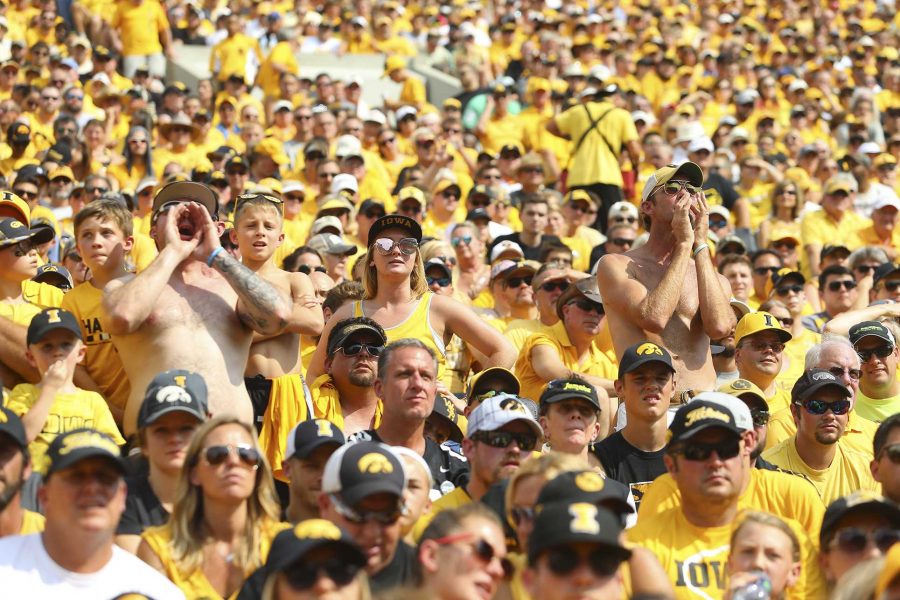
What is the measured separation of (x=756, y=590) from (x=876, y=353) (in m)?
3.72

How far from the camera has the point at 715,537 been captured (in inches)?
215

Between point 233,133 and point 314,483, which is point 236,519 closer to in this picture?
point 314,483

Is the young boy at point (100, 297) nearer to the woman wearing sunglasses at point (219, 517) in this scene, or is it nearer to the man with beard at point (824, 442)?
the woman wearing sunglasses at point (219, 517)

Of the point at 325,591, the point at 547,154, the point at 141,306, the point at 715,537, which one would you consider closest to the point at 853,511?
the point at 715,537

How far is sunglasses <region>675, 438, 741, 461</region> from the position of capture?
5441mm

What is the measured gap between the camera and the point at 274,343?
7066 millimetres

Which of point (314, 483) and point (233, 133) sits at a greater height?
point (314, 483)

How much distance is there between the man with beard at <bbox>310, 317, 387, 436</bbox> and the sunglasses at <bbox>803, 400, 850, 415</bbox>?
2165 mm

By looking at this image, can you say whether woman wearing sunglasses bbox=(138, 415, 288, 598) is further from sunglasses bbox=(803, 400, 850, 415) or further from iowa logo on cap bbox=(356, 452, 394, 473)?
sunglasses bbox=(803, 400, 850, 415)

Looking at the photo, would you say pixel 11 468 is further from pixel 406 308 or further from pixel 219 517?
pixel 406 308

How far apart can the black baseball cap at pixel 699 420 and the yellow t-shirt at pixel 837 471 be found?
57.9 inches

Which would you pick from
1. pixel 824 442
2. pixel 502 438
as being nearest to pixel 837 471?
pixel 824 442

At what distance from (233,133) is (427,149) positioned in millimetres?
2916

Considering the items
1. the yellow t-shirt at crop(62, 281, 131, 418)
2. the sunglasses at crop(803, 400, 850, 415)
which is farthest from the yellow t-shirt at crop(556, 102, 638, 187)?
the yellow t-shirt at crop(62, 281, 131, 418)
